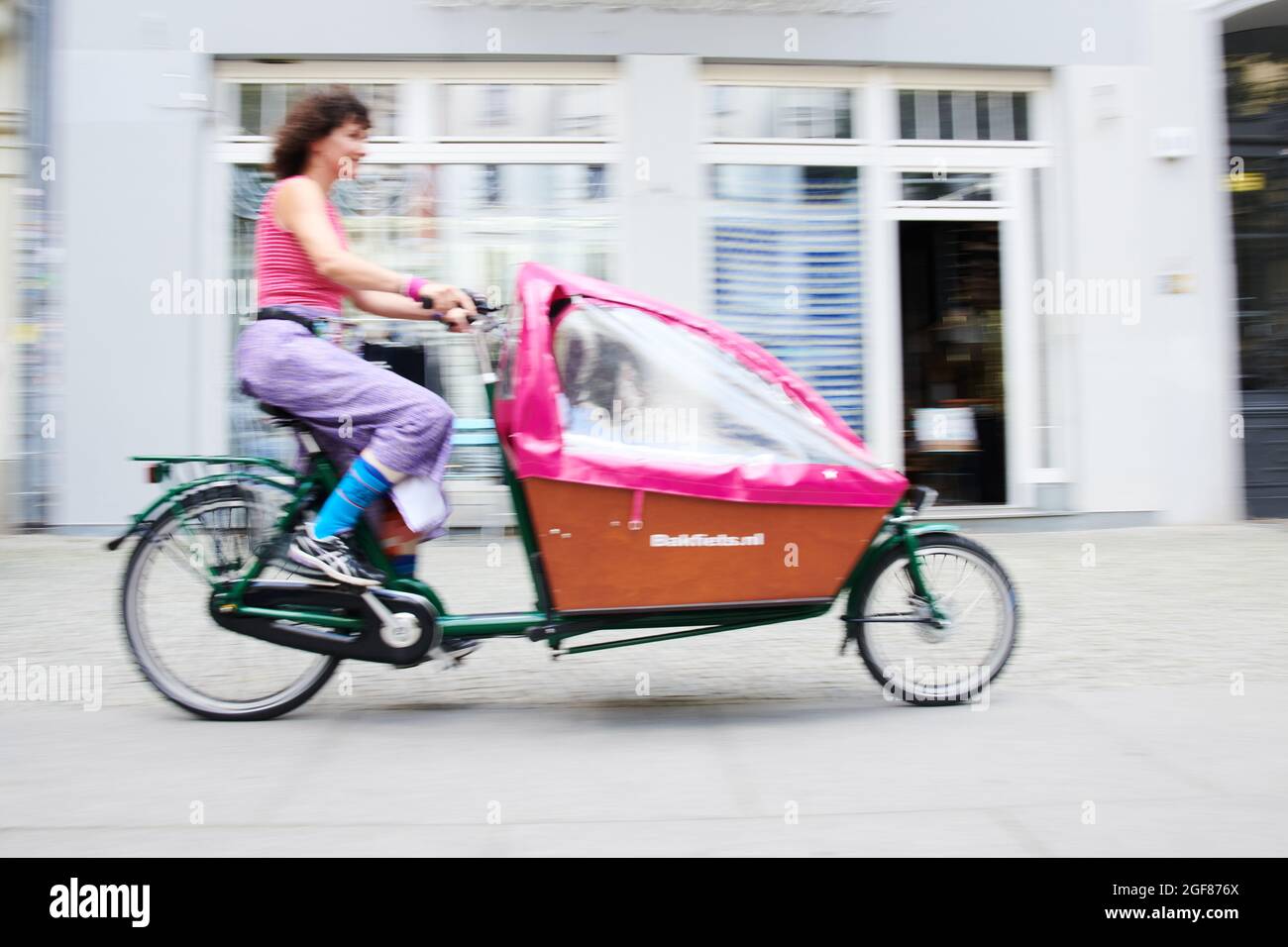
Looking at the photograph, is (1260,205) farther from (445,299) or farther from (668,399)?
(445,299)

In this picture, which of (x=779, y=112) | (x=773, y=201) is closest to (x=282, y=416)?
(x=773, y=201)

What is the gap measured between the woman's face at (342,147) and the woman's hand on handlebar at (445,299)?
59 cm

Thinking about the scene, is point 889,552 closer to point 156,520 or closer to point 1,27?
point 156,520

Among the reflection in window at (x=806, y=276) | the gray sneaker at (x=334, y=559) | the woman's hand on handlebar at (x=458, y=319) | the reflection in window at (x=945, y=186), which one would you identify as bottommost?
the gray sneaker at (x=334, y=559)

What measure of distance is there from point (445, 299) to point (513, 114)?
5889 millimetres

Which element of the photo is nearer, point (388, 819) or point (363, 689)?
point (388, 819)

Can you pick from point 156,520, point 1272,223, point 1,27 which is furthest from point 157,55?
point 1272,223

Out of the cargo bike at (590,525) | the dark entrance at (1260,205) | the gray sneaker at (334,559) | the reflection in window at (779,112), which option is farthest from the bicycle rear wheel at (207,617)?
the dark entrance at (1260,205)

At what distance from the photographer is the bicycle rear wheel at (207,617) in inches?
171

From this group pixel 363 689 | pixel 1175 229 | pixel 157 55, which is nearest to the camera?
pixel 363 689

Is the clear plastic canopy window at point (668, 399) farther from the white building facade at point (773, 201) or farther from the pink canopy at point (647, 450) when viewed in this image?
the white building facade at point (773, 201)

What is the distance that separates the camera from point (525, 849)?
3.11 m

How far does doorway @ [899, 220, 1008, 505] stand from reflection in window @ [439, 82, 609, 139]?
2628 millimetres

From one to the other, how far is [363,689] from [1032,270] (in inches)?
281
